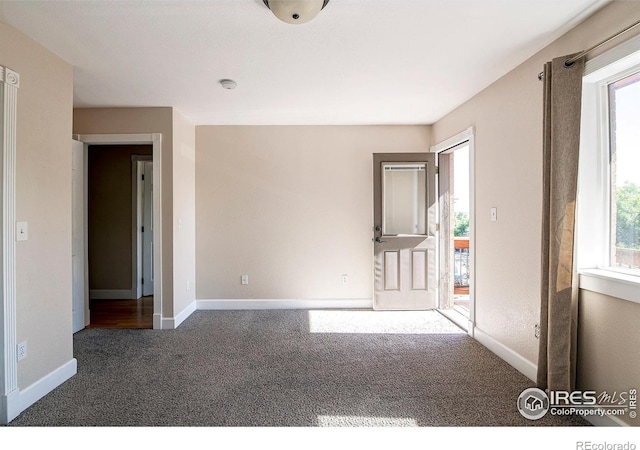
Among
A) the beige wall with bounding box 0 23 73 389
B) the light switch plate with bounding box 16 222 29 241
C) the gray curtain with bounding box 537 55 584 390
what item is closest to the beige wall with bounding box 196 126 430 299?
the beige wall with bounding box 0 23 73 389

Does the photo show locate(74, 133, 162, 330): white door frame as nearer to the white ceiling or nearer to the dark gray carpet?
the white ceiling

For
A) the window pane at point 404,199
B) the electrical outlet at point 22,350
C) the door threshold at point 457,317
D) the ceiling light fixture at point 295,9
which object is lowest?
the door threshold at point 457,317

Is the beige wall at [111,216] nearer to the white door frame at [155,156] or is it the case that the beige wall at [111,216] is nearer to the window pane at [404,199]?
the white door frame at [155,156]

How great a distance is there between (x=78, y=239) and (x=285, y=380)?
2.97m

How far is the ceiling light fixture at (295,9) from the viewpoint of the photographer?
6.39 feet

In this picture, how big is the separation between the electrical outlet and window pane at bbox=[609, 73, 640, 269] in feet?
12.7

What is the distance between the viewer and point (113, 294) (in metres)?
5.59

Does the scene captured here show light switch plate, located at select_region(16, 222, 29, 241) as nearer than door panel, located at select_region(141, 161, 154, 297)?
Yes

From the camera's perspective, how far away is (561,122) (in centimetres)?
226

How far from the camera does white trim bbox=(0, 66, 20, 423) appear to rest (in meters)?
2.20

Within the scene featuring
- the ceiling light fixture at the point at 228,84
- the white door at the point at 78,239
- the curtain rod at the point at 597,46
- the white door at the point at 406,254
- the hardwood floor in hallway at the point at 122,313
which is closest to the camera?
the curtain rod at the point at 597,46

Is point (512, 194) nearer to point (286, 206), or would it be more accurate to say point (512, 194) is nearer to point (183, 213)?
point (286, 206)

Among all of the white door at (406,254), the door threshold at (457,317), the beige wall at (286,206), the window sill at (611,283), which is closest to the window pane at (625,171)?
the window sill at (611,283)

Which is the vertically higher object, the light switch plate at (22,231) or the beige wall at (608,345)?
the light switch plate at (22,231)
